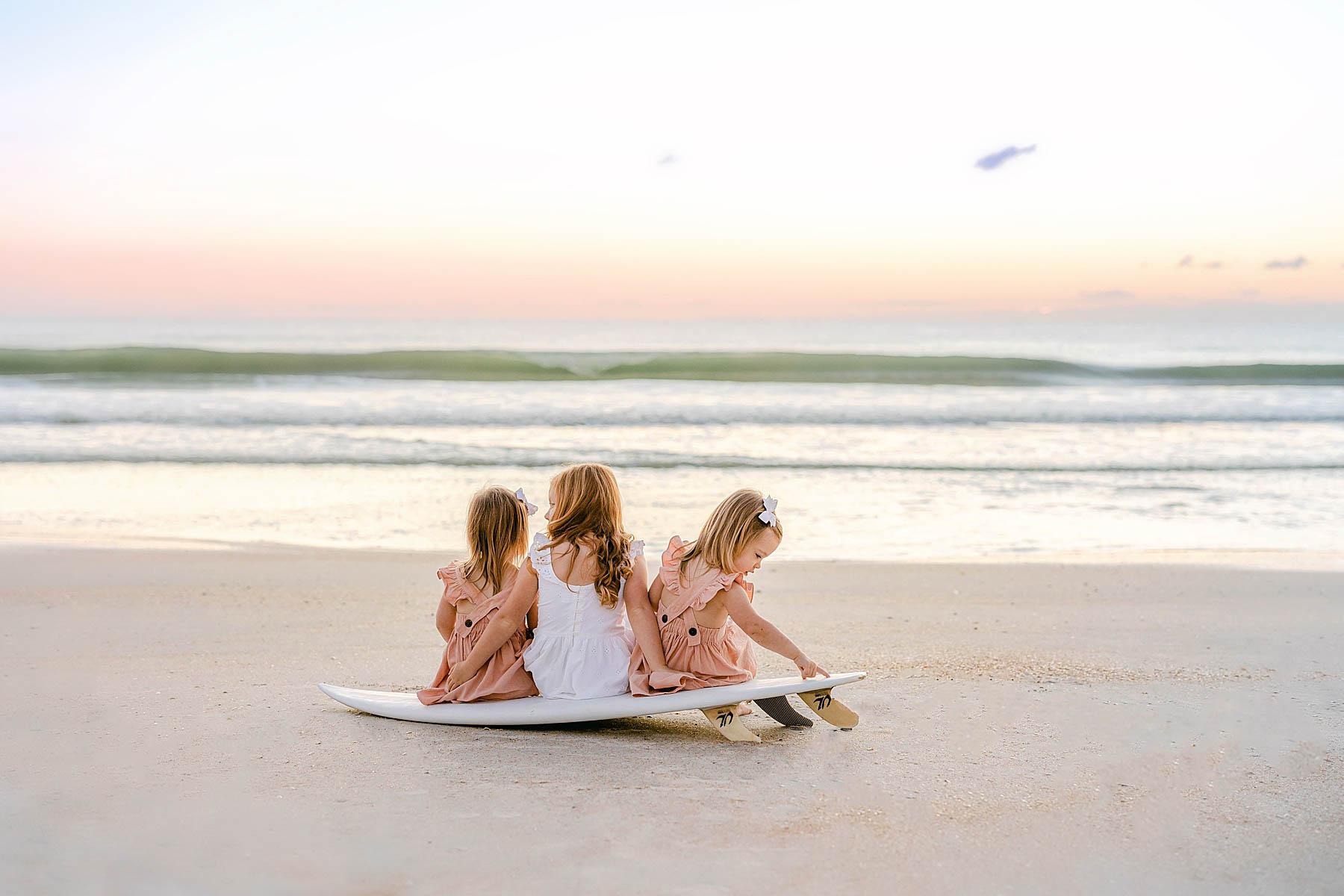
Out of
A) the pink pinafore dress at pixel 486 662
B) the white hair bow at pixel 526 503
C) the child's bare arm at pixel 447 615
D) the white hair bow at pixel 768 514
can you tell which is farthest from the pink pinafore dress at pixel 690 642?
the child's bare arm at pixel 447 615

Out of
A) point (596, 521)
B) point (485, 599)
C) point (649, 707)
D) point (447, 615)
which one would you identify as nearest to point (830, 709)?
point (649, 707)

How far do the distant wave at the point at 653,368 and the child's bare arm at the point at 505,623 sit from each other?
2271 cm

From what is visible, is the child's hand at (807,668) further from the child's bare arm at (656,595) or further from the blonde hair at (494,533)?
the blonde hair at (494,533)

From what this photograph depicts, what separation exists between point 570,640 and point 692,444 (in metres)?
10.4

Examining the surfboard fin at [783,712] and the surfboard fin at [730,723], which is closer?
the surfboard fin at [730,723]

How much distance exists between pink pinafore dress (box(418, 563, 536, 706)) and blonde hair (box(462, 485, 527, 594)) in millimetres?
54

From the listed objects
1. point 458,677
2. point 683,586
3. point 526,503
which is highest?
point 526,503

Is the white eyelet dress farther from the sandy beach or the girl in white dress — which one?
the sandy beach

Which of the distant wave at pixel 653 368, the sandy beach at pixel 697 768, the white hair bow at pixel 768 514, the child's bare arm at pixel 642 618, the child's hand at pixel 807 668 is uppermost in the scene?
the distant wave at pixel 653 368

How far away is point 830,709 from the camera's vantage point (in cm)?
378

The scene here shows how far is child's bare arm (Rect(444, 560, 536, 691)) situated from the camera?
382 cm

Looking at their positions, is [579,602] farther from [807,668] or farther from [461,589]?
[807,668]

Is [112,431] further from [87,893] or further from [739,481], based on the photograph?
[87,893]

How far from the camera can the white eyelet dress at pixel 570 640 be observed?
382cm
